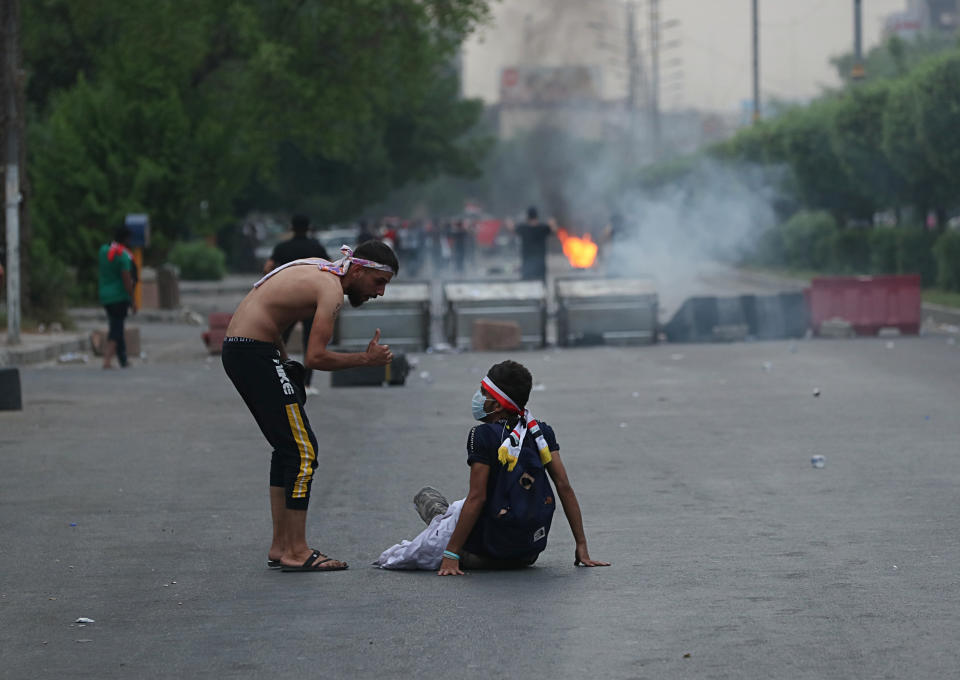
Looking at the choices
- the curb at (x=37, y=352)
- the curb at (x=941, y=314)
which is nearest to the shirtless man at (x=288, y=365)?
the curb at (x=37, y=352)

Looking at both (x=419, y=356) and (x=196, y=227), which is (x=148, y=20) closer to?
(x=196, y=227)

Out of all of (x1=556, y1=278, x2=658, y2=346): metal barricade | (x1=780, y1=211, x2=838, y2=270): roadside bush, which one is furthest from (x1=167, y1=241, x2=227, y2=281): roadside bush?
(x1=556, y1=278, x2=658, y2=346): metal barricade

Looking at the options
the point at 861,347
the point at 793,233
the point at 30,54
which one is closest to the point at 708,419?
the point at 861,347

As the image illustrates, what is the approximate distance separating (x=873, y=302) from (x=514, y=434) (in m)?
18.5

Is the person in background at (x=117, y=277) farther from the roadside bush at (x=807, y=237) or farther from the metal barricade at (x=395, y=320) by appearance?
the roadside bush at (x=807, y=237)

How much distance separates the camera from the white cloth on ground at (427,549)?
7.79 metres

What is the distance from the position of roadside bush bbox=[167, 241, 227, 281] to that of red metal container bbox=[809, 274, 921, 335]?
25960 millimetres

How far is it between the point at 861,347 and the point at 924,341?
1386 mm

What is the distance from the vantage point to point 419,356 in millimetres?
23547

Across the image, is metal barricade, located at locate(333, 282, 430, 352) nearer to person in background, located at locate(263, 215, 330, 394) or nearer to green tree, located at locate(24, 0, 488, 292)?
person in background, located at locate(263, 215, 330, 394)

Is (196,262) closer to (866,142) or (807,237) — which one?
(807,237)

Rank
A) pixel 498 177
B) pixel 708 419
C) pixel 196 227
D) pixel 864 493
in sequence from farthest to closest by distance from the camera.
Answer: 1. pixel 498 177
2. pixel 196 227
3. pixel 708 419
4. pixel 864 493

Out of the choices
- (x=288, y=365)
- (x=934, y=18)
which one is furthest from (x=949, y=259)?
(x=934, y=18)

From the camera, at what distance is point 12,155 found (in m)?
23.9
